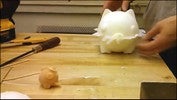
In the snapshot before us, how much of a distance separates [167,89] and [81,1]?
3.14ft

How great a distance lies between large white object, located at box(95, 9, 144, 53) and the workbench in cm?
4

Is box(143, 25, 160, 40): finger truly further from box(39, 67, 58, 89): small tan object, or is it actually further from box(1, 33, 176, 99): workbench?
box(39, 67, 58, 89): small tan object

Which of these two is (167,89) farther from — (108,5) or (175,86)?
(108,5)

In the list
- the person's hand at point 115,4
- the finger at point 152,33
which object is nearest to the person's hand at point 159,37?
the finger at point 152,33

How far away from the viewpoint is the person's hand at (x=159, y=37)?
64 cm

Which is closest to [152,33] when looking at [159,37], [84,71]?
[159,37]

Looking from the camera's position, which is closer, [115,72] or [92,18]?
[115,72]

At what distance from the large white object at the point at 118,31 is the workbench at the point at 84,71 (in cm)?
4

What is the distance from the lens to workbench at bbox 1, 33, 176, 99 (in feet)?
Answer: 1.76

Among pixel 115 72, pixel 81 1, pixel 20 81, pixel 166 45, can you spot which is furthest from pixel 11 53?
pixel 81 1

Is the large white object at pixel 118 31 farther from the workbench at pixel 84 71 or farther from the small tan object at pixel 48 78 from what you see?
the small tan object at pixel 48 78

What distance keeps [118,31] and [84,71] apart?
145 mm

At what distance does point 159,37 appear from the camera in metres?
0.66

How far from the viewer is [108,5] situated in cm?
91
